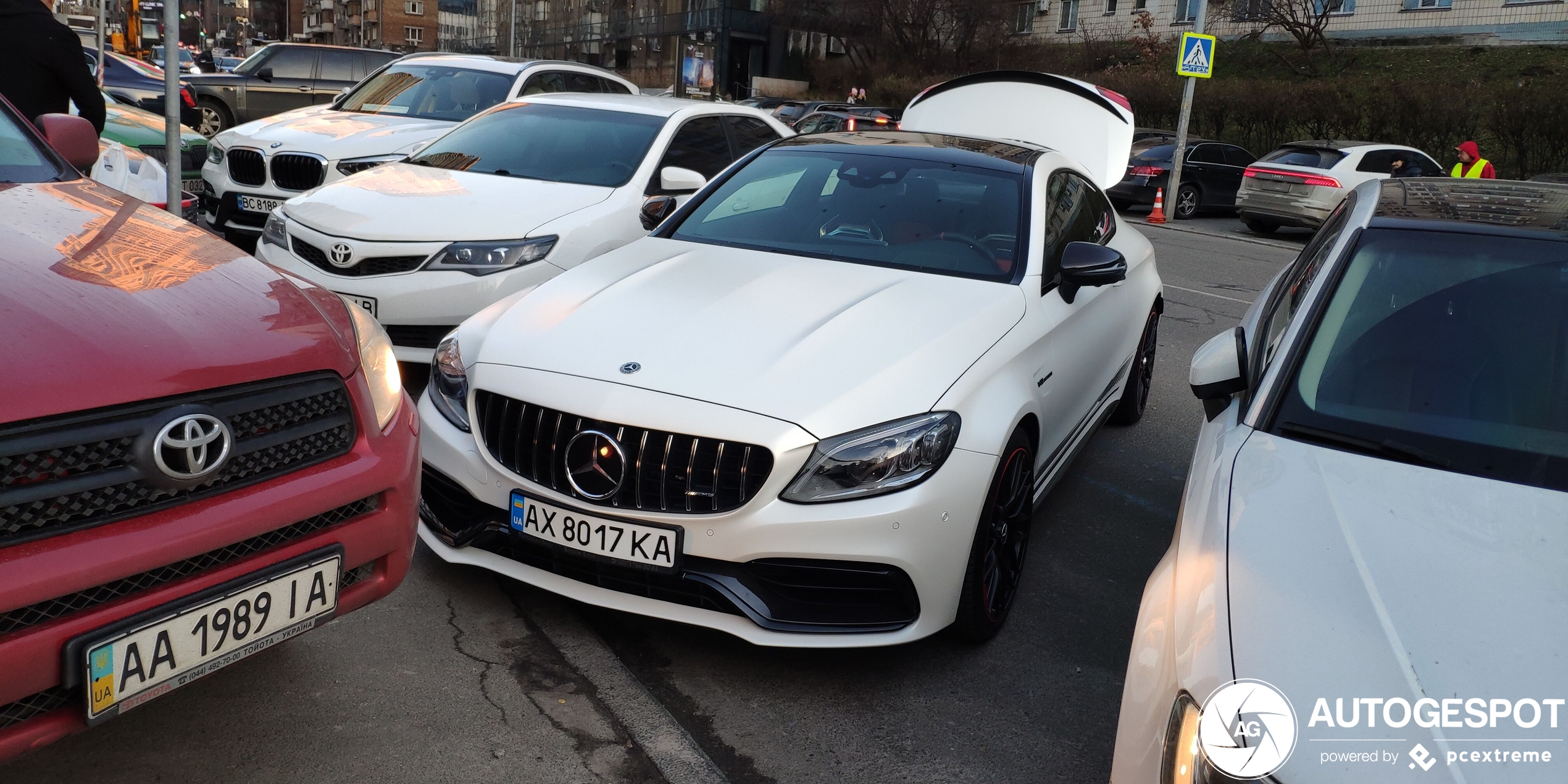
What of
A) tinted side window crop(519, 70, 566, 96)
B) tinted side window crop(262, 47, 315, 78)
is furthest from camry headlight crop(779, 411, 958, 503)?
tinted side window crop(262, 47, 315, 78)

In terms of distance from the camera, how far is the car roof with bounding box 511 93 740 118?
7.07 metres

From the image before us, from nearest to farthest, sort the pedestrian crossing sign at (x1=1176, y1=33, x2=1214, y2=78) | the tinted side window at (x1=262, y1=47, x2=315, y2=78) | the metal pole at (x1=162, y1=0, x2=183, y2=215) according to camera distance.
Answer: the metal pole at (x1=162, y1=0, x2=183, y2=215) → the tinted side window at (x1=262, y1=47, x2=315, y2=78) → the pedestrian crossing sign at (x1=1176, y1=33, x2=1214, y2=78)

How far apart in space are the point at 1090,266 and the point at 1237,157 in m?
19.4

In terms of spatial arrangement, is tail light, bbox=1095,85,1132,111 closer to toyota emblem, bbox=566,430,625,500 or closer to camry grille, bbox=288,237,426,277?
camry grille, bbox=288,237,426,277

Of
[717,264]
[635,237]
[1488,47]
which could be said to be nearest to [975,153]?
[717,264]

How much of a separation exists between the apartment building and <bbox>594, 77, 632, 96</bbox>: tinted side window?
32.8 metres

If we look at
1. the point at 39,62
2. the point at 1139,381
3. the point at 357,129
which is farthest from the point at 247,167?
the point at 1139,381

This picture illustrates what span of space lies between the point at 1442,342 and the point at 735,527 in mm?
1791

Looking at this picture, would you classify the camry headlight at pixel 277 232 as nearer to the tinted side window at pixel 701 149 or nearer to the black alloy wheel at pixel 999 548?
the tinted side window at pixel 701 149

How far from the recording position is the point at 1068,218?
4.76m

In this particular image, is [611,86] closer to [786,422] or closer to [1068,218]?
[1068,218]

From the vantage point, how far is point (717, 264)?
421cm

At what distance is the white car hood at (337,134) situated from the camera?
8.17 meters

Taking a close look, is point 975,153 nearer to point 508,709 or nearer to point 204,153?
point 508,709
